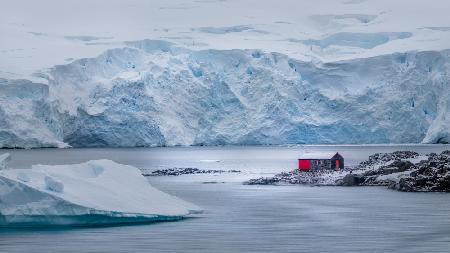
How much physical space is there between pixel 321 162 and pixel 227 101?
47.9 m

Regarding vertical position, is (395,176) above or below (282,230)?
below

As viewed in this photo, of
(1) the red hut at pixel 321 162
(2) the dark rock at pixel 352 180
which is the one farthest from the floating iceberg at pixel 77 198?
(1) the red hut at pixel 321 162

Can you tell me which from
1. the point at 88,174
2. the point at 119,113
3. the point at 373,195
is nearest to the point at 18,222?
the point at 88,174

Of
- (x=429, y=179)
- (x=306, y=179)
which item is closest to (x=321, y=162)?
(x=306, y=179)

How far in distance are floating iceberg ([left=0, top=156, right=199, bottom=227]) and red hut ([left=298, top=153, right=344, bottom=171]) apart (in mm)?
24388

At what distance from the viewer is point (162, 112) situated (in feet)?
310

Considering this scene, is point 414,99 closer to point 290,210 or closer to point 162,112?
point 162,112

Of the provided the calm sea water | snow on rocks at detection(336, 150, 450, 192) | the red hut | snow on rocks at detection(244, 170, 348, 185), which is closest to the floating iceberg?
the calm sea water

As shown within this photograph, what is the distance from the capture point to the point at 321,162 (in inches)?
1873

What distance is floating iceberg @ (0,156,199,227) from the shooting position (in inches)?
790

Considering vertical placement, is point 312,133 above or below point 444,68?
below

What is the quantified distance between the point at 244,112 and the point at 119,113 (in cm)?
1481

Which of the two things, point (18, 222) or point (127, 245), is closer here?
point (127, 245)

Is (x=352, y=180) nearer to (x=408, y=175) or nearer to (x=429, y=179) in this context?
(x=408, y=175)
